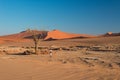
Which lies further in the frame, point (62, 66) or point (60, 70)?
point (62, 66)

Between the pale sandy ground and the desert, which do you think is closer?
the pale sandy ground

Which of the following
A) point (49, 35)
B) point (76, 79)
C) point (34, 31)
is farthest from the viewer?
point (49, 35)

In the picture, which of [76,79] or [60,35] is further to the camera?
[60,35]

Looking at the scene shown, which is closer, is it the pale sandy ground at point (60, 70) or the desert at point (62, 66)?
the pale sandy ground at point (60, 70)

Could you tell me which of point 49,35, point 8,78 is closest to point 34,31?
point 8,78

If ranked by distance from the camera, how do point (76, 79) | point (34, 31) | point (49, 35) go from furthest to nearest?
1. point (49, 35)
2. point (34, 31)
3. point (76, 79)

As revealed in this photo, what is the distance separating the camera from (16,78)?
906 cm

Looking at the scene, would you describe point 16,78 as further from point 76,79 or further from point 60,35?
point 60,35

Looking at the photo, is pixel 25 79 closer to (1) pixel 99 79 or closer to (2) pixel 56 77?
(2) pixel 56 77

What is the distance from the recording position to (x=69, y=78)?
8984 mm

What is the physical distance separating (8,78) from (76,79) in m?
2.46

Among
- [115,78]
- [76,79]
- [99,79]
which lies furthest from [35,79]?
[115,78]

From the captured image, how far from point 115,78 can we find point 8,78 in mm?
3845

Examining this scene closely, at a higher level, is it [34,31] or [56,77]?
[34,31]
